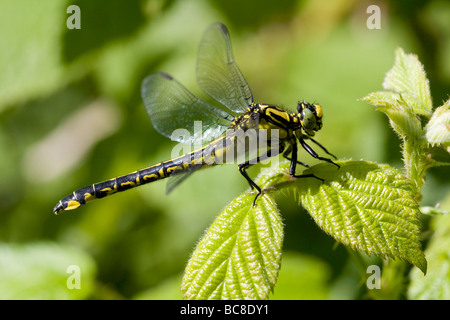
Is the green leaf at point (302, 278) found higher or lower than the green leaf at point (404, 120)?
lower

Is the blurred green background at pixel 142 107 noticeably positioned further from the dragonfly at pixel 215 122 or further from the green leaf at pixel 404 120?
the green leaf at pixel 404 120

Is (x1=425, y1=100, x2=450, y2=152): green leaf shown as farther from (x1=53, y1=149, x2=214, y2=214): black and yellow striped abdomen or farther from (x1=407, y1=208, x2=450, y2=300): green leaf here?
(x1=53, y1=149, x2=214, y2=214): black and yellow striped abdomen

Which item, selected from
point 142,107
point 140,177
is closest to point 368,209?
point 140,177

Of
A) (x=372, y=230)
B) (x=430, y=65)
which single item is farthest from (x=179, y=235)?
(x=430, y=65)

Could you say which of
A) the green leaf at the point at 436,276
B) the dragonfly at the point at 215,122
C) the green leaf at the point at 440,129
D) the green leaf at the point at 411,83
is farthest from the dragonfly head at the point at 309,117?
the green leaf at the point at 436,276

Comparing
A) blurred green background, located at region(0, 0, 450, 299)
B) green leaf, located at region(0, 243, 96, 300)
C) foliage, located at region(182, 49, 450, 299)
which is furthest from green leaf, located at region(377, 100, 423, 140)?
green leaf, located at region(0, 243, 96, 300)

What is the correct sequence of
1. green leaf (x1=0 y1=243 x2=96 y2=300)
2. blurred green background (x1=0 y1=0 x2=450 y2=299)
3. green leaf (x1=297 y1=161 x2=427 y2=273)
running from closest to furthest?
1. green leaf (x1=297 y1=161 x2=427 y2=273)
2. green leaf (x1=0 y1=243 x2=96 y2=300)
3. blurred green background (x1=0 y1=0 x2=450 y2=299)
